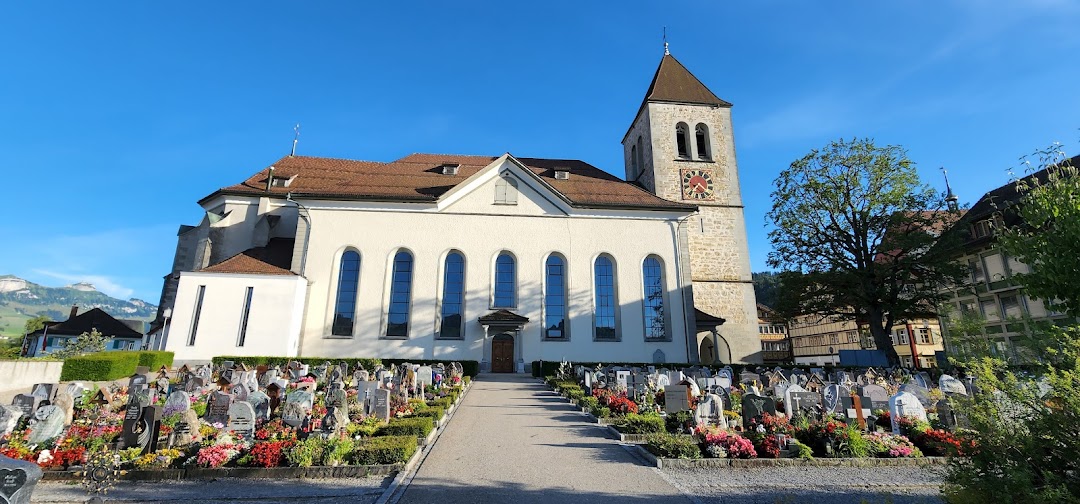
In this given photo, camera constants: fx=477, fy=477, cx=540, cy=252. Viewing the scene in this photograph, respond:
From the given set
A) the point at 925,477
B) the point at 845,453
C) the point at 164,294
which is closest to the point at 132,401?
the point at 845,453

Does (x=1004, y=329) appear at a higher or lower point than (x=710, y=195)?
lower

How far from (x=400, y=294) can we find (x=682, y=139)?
70.6 feet

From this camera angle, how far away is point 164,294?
28.3m

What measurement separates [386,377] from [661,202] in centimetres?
1891

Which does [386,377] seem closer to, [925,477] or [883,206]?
[925,477]

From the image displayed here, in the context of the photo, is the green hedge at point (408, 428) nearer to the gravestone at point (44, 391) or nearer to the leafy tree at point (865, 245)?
the gravestone at point (44, 391)

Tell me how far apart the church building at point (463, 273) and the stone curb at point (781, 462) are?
1708cm

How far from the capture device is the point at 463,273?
85.6 feet

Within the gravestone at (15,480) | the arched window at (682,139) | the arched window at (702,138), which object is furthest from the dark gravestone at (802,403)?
the arched window at (702,138)

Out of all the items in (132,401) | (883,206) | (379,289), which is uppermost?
(883,206)

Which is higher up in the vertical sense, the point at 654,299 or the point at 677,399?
the point at 654,299

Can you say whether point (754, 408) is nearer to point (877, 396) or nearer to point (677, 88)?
point (877, 396)

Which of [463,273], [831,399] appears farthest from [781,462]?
[463,273]

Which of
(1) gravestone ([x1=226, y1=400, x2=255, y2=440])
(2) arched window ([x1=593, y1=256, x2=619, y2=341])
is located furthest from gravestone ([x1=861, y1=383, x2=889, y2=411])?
(2) arched window ([x1=593, y1=256, x2=619, y2=341])
